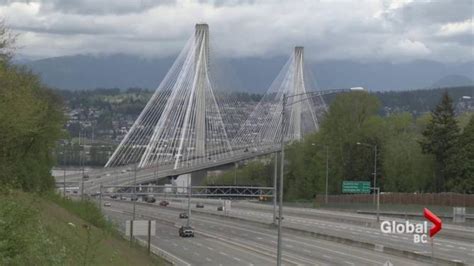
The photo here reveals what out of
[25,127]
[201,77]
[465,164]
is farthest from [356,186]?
[25,127]

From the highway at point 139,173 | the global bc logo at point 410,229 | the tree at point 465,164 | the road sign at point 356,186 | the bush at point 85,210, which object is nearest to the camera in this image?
the global bc logo at point 410,229

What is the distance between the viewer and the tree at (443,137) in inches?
3755

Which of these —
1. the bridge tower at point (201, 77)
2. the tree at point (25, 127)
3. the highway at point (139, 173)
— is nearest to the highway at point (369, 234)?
the highway at point (139, 173)

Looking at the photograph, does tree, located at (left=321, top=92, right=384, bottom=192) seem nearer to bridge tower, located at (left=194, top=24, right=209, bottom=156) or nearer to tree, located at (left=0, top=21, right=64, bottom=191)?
bridge tower, located at (left=194, top=24, right=209, bottom=156)

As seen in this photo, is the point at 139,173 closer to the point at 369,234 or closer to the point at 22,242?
the point at 369,234

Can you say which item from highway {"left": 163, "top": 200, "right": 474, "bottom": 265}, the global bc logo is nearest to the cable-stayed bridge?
highway {"left": 163, "top": 200, "right": 474, "bottom": 265}

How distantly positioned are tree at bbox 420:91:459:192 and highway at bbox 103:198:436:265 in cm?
2332

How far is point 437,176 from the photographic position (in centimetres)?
9956

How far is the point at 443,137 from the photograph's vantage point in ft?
316

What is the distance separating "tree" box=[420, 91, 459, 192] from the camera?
95375 millimetres

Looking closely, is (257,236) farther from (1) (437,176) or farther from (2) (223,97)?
(2) (223,97)

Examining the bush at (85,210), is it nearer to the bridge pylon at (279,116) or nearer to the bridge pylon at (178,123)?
the bridge pylon at (178,123)

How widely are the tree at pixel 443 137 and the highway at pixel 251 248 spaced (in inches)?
918

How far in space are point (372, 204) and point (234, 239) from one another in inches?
1247
